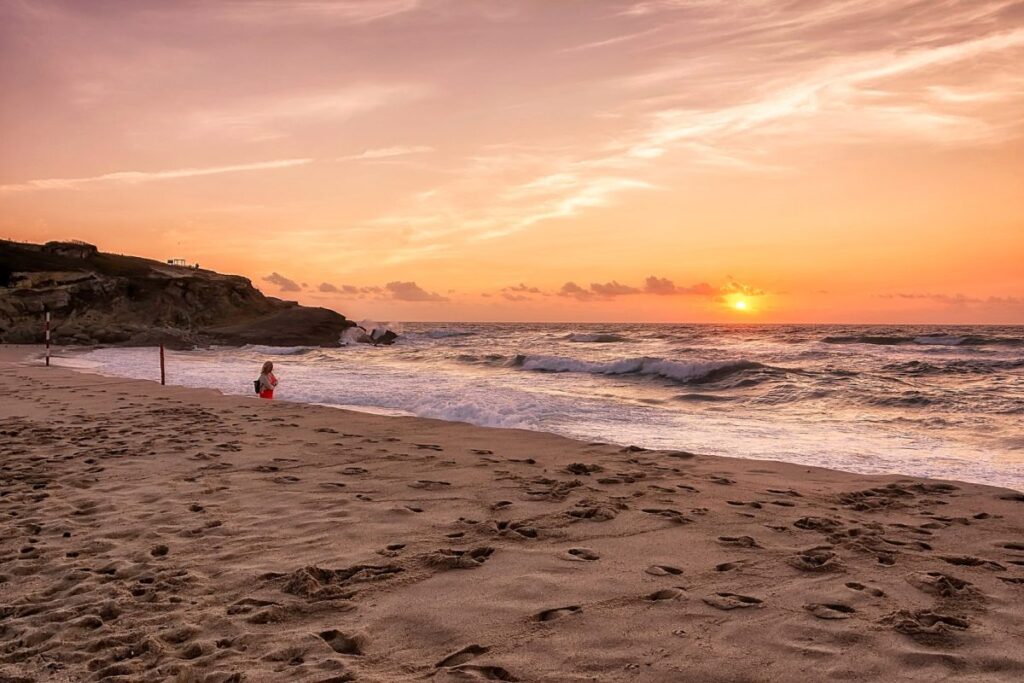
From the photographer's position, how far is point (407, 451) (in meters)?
8.60

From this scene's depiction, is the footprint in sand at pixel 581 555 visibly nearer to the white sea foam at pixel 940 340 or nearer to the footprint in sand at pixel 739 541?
the footprint in sand at pixel 739 541

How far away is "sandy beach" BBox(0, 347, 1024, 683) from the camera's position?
10.7 ft

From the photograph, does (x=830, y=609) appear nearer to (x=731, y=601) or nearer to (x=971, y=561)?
(x=731, y=601)

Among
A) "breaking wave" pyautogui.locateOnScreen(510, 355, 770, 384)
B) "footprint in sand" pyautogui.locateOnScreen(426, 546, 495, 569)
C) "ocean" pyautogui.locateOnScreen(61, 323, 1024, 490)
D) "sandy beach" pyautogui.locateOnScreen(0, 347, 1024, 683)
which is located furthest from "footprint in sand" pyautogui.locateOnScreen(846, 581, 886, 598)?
"breaking wave" pyautogui.locateOnScreen(510, 355, 770, 384)

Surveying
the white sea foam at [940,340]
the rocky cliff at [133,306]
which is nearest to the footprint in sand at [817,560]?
the rocky cliff at [133,306]

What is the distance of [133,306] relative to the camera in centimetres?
5525

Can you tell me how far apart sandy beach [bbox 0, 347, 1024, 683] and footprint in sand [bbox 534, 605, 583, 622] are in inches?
0.6

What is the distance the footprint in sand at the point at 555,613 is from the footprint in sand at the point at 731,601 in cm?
75

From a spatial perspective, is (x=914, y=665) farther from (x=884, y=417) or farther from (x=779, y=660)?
(x=884, y=417)

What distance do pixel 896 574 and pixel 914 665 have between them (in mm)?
1315

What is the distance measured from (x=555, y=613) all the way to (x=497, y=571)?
726 mm

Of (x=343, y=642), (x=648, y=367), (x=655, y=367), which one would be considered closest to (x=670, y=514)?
(x=343, y=642)

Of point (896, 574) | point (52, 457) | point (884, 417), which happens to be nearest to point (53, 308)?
point (52, 457)

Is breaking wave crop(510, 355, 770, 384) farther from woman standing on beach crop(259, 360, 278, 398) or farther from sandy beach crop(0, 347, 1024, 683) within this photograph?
sandy beach crop(0, 347, 1024, 683)
